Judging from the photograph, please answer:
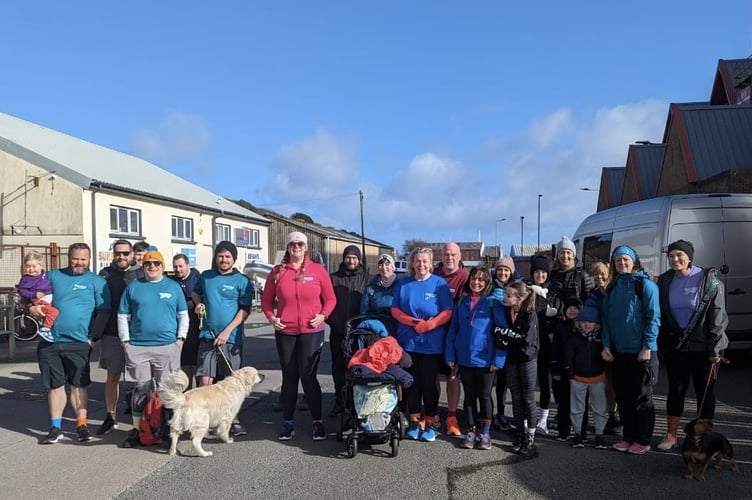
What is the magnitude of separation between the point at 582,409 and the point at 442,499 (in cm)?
200

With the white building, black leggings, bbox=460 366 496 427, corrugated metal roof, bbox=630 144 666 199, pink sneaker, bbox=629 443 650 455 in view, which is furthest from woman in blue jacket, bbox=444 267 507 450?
corrugated metal roof, bbox=630 144 666 199

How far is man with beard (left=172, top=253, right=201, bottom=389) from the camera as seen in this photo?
6.93 metres

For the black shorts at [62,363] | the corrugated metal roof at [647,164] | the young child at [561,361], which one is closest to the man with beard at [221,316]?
the black shorts at [62,363]

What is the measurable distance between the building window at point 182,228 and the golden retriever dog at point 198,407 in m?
19.6

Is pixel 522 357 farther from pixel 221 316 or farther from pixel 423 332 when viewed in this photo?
pixel 221 316

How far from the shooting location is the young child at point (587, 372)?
5727mm

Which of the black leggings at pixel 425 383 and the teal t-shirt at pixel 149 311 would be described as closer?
the teal t-shirt at pixel 149 311

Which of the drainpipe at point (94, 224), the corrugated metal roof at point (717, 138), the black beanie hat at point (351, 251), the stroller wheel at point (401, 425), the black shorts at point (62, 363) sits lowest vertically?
the stroller wheel at point (401, 425)

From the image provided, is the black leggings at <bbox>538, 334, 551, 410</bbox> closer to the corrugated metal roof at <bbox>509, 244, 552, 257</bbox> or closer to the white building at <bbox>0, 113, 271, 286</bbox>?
the white building at <bbox>0, 113, 271, 286</bbox>

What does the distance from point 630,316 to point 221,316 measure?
4114 mm

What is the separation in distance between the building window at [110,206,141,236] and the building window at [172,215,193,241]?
2.46 m

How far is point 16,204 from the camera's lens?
20.0 meters

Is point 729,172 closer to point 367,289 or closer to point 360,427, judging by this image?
point 367,289

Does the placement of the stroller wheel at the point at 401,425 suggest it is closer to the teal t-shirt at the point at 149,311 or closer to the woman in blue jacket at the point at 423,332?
the woman in blue jacket at the point at 423,332
